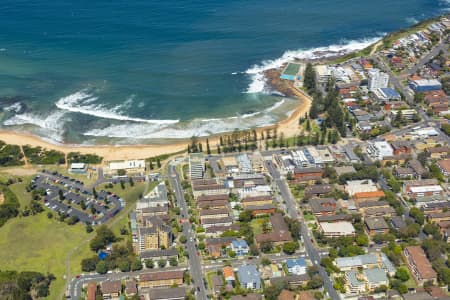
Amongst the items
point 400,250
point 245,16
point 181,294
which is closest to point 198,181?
point 181,294

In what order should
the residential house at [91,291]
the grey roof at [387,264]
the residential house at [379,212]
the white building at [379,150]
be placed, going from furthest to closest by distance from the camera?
the white building at [379,150] < the residential house at [379,212] < the grey roof at [387,264] < the residential house at [91,291]

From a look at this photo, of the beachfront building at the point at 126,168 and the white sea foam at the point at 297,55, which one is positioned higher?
the white sea foam at the point at 297,55

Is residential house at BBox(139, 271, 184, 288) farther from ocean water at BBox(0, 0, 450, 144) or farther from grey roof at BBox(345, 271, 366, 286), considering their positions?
ocean water at BBox(0, 0, 450, 144)

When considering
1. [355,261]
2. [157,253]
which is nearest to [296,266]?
[355,261]

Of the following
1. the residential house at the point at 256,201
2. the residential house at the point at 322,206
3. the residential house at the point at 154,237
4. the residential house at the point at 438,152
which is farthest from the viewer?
the residential house at the point at 438,152

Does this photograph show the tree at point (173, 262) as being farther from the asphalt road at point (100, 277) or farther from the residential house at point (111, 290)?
the residential house at point (111, 290)

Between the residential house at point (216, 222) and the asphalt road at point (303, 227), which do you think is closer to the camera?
the asphalt road at point (303, 227)

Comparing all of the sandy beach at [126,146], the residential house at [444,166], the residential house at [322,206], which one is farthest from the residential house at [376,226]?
the sandy beach at [126,146]

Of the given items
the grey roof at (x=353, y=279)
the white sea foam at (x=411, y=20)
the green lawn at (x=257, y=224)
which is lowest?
the grey roof at (x=353, y=279)
